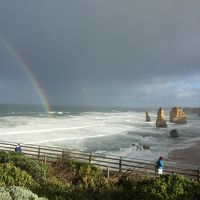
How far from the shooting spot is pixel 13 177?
502 inches

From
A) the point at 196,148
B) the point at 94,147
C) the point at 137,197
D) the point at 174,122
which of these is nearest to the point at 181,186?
the point at 137,197

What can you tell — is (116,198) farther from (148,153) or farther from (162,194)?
(148,153)

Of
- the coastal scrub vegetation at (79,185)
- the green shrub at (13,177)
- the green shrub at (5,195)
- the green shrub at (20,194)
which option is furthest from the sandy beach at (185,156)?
the green shrub at (5,195)

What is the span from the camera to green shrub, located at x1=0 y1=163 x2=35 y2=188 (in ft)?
40.1

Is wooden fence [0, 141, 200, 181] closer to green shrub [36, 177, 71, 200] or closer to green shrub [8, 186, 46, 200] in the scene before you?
green shrub [36, 177, 71, 200]

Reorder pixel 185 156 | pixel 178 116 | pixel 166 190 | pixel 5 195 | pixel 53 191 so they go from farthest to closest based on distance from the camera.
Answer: pixel 178 116 < pixel 185 156 < pixel 53 191 < pixel 166 190 < pixel 5 195

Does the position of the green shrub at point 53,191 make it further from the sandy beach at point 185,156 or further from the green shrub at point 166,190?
the sandy beach at point 185,156

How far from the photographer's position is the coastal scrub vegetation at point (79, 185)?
1034 centimetres

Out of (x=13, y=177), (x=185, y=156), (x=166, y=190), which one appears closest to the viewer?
(x=166, y=190)

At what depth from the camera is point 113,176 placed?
16.7 m

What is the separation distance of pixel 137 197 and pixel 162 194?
0.84 m

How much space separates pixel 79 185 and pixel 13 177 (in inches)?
111

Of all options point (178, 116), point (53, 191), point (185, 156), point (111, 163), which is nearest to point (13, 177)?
point (53, 191)

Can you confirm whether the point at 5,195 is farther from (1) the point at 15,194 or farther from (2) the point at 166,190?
(2) the point at 166,190
